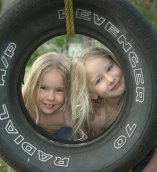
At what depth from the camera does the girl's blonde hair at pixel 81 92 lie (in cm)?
314

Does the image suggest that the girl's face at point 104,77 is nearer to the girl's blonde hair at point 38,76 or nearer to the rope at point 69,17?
the girl's blonde hair at point 38,76

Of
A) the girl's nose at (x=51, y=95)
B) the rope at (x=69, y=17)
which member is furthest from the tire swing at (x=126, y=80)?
the girl's nose at (x=51, y=95)

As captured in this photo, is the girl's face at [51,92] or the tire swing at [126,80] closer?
the tire swing at [126,80]

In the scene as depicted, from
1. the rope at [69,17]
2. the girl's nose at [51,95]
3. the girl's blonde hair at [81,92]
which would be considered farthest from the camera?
the girl's nose at [51,95]

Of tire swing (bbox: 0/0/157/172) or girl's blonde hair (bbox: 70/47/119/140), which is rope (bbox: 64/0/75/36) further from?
girl's blonde hair (bbox: 70/47/119/140)

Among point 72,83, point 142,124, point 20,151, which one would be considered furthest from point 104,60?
point 20,151

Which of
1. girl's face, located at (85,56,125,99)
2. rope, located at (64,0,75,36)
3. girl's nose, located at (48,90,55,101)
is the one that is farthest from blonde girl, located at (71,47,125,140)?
rope, located at (64,0,75,36)

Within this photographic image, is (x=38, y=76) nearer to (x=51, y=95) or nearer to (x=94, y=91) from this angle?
(x=51, y=95)

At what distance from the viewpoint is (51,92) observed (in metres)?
3.27

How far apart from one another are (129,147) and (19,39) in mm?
773

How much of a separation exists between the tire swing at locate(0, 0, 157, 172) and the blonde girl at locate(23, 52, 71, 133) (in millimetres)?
358

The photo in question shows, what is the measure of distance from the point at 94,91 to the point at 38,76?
0.35m

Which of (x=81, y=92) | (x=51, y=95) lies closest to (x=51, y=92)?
(x=51, y=95)

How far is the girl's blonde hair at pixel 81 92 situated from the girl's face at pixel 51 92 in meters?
0.10
